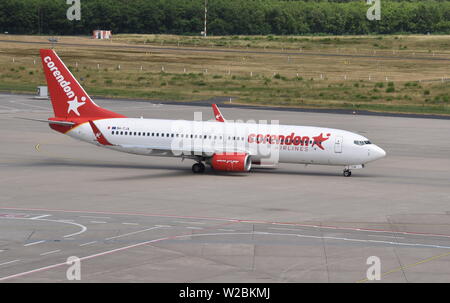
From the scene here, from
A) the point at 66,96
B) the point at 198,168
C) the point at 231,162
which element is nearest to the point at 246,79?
the point at 66,96

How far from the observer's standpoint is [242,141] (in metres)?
66.4

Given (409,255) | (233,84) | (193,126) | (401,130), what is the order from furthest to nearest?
(233,84), (401,130), (193,126), (409,255)

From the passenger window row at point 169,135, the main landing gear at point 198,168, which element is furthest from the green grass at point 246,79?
the main landing gear at point 198,168

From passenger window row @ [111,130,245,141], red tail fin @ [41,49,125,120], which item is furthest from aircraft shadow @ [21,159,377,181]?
red tail fin @ [41,49,125,120]

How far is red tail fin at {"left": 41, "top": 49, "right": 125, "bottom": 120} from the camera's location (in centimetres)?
7050

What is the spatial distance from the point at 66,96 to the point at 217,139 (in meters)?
14.0

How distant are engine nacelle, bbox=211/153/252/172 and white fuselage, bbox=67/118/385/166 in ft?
2.17

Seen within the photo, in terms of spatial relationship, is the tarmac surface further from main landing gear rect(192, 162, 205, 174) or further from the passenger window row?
the passenger window row

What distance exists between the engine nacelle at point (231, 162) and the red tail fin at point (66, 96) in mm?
10198

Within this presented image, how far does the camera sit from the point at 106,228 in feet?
154

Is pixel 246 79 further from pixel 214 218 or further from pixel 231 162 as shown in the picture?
pixel 214 218
